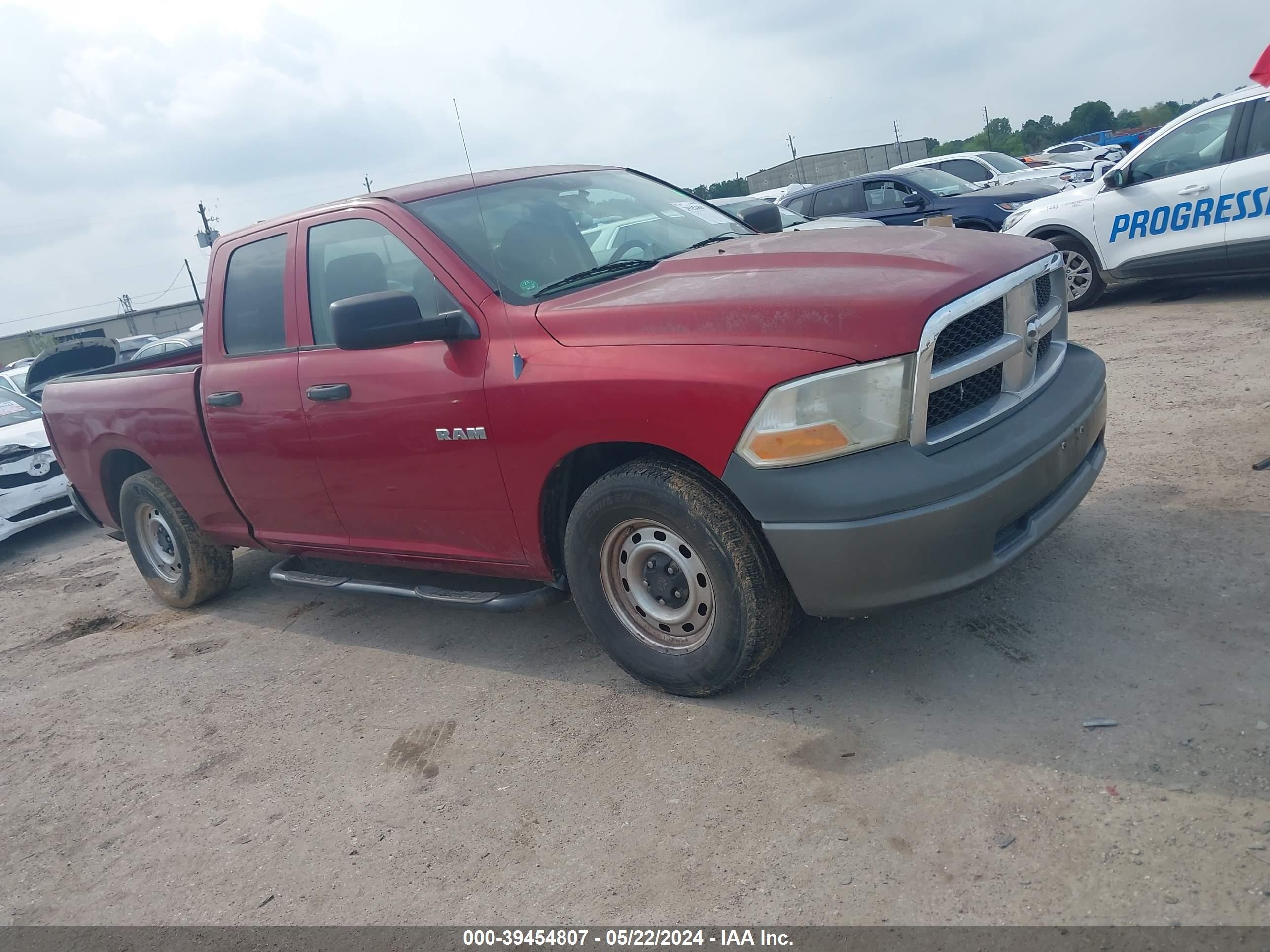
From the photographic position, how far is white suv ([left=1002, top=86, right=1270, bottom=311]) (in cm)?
759

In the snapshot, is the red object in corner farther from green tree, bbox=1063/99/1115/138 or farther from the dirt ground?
green tree, bbox=1063/99/1115/138

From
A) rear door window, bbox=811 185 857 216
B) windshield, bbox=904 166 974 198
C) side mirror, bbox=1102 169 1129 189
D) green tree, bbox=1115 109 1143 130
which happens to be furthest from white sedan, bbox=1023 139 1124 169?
green tree, bbox=1115 109 1143 130

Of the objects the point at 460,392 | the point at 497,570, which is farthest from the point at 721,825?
the point at 460,392

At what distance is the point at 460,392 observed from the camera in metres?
3.65

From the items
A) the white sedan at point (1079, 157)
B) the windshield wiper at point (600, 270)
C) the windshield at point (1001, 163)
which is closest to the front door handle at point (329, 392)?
the windshield wiper at point (600, 270)

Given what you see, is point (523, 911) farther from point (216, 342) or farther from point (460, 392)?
point (216, 342)

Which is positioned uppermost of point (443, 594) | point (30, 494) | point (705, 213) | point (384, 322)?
point (705, 213)

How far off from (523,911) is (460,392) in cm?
181

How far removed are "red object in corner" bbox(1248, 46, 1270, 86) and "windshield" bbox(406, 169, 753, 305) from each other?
10.7 ft

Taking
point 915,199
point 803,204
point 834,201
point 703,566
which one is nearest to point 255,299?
point 703,566

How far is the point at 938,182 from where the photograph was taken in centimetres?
1364

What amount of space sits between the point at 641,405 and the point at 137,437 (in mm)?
3493

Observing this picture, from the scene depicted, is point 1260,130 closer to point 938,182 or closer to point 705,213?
point 705,213

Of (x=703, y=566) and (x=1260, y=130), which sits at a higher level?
(x=1260, y=130)
